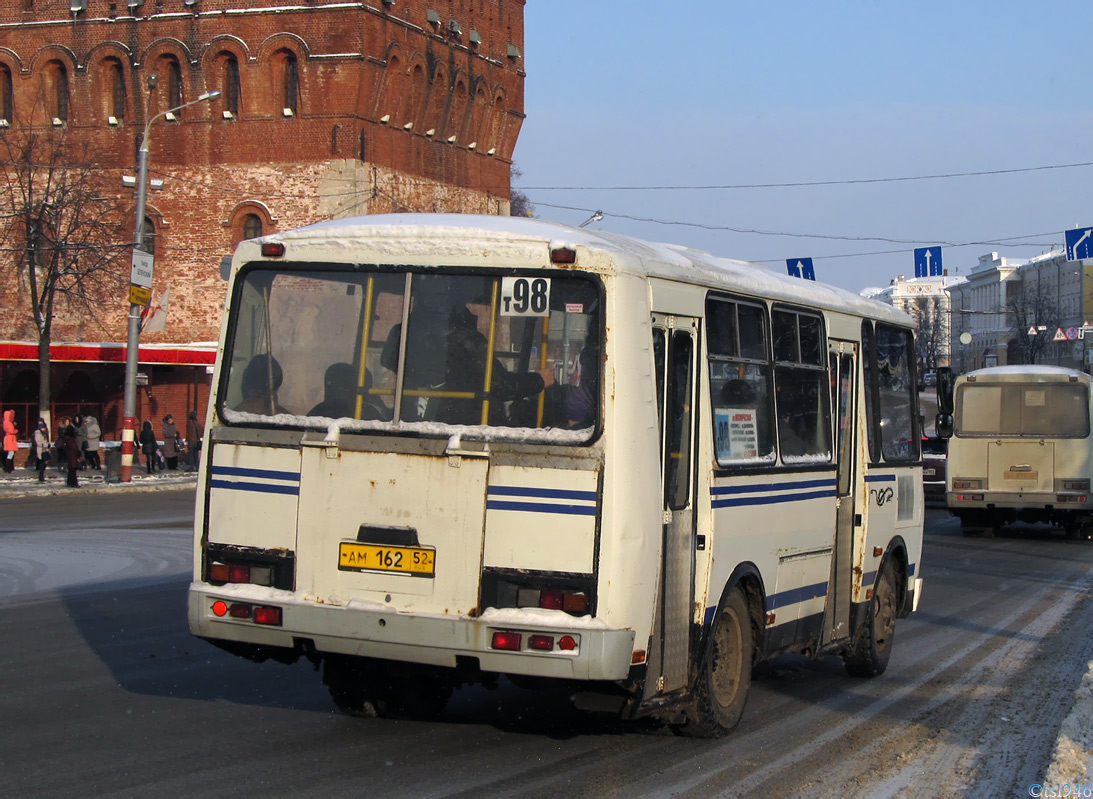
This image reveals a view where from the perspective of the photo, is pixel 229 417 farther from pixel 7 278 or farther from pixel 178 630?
pixel 7 278

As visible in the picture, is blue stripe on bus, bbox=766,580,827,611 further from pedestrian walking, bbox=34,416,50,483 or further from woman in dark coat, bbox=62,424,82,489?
pedestrian walking, bbox=34,416,50,483

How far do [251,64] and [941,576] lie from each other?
3670 cm

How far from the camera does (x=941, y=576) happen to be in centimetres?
1781

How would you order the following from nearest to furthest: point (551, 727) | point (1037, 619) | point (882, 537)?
point (551, 727) → point (882, 537) → point (1037, 619)

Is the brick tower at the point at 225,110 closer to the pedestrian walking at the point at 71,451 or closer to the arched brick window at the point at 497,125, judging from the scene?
the arched brick window at the point at 497,125

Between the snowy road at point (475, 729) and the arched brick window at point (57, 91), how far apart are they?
42.3 meters

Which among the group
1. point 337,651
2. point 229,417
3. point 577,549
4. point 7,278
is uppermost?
point 7,278

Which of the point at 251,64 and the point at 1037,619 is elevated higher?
the point at 251,64

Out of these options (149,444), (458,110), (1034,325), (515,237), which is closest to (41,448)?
(149,444)

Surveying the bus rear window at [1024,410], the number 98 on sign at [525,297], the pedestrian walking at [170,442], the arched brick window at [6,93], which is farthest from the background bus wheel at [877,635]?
the arched brick window at [6,93]

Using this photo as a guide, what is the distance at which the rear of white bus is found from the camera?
634 centimetres

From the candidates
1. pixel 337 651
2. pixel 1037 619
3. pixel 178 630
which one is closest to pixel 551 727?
pixel 337 651

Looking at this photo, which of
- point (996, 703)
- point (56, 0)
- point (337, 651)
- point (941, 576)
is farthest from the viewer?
point (56, 0)

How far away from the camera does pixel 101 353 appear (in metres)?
40.9
